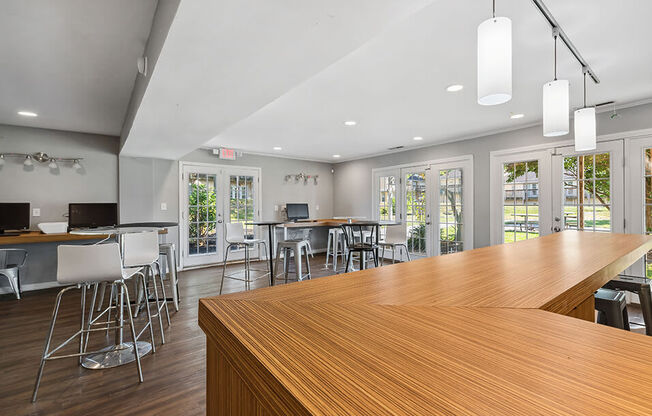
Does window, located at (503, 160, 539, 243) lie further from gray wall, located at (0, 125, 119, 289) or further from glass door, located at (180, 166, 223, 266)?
gray wall, located at (0, 125, 119, 289)

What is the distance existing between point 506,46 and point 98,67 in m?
3.14

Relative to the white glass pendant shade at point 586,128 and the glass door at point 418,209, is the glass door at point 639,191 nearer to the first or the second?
the white glass pendant shade at point 586,128

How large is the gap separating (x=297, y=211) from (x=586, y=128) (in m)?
5.47

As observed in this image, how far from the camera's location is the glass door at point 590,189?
12.4 feet

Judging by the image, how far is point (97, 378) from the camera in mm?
2135

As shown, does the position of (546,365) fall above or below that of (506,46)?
below

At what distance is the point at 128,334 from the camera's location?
284cm

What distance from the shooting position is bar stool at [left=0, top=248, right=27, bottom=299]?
3.96m

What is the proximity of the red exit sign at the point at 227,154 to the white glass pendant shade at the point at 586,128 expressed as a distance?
537cm

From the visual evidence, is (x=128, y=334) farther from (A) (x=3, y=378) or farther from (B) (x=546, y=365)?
(B) (x=546, y=365)

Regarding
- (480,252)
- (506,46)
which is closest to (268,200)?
(480,252)

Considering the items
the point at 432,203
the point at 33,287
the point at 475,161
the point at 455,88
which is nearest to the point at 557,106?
the point at 455,88

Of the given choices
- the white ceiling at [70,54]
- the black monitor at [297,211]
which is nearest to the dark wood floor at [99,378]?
the white ceiling at [70,54]

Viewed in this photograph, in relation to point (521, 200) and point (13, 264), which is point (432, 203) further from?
point (13, 264)
